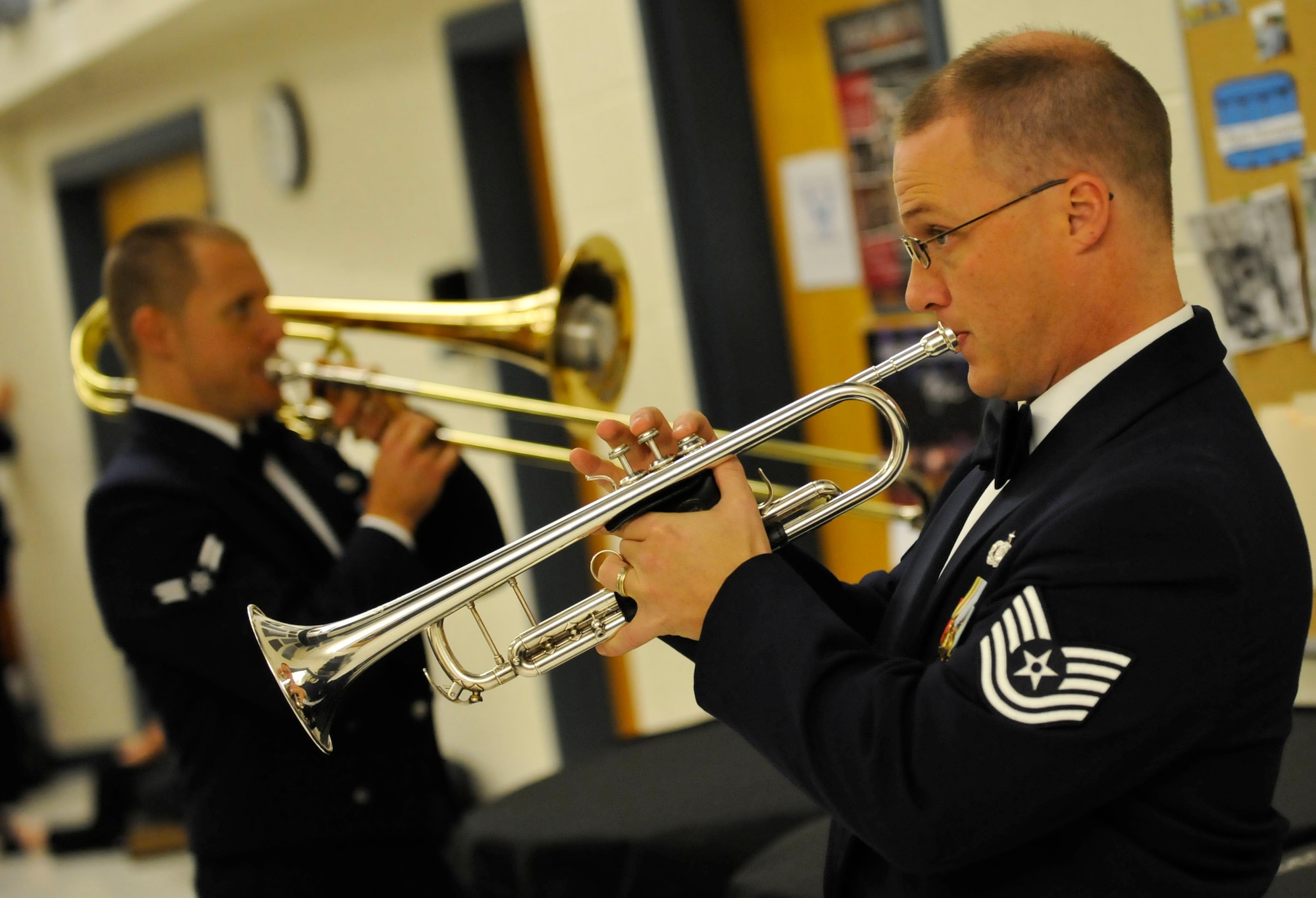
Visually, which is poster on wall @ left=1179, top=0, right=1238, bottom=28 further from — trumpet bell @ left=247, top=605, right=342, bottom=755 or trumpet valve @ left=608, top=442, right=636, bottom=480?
trumpet bell @ left=247, top=605, right=342, bottom=755

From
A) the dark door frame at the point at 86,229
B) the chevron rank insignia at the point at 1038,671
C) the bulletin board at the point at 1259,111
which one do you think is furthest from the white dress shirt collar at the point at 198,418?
the dark door frame at the point at 86,229

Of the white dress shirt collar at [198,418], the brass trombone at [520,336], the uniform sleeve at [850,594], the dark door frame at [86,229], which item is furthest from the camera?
the dark door frame at [86,229]

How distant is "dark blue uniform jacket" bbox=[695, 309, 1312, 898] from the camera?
102 centimetres

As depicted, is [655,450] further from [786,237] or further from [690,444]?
[786,237]

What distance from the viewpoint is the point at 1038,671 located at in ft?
3.39

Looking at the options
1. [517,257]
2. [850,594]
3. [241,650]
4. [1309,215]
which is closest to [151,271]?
[241,650]

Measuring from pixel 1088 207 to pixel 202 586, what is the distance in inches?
54.2

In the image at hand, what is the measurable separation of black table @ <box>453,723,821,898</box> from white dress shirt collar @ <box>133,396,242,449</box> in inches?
28.9

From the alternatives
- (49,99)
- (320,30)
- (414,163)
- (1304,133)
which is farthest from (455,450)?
(49,99)

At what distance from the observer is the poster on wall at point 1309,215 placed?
1.99 metres

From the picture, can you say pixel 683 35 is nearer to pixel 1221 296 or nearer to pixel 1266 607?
pixel 1221 296

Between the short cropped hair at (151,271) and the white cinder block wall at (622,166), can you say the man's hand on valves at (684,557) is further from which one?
the white cinder block wall at (622,166)

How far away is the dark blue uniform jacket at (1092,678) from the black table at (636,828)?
81 cm

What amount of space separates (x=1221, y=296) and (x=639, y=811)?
3.95ft
